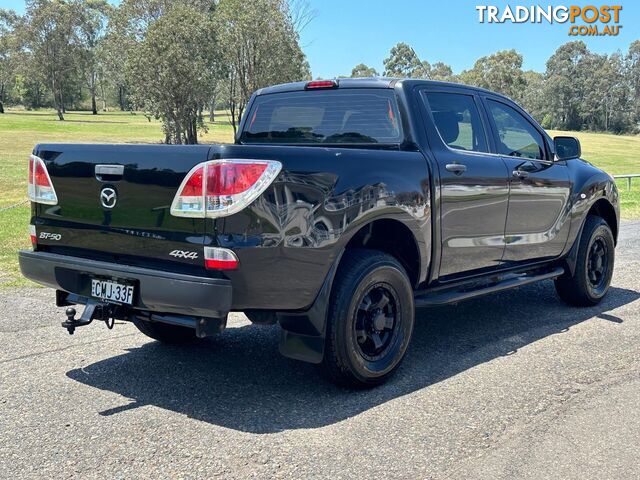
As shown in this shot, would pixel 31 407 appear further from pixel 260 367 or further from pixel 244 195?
pixel 244 195

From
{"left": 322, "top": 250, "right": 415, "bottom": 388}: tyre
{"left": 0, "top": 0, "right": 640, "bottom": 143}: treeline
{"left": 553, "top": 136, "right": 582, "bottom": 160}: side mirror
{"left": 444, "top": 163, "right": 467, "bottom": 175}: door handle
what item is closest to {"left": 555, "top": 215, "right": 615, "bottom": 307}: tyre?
{"left": 553, "top": 136, "right": 582, "bottom": 160}: side mirror

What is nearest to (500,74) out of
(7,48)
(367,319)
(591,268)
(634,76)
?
(634,76)

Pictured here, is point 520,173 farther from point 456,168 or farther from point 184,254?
point 184,254

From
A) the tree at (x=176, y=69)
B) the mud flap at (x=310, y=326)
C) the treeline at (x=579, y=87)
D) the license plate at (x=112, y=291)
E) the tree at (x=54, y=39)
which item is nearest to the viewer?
the license plate at (x=112, y=291)

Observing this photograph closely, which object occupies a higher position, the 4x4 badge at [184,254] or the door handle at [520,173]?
the door handle at [520,173]

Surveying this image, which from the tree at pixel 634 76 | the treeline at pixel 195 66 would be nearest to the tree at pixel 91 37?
the treeline at pixel 195 66

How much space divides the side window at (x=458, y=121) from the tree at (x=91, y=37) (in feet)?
222

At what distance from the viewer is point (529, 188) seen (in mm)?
5484

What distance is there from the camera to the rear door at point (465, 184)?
4.70 metres

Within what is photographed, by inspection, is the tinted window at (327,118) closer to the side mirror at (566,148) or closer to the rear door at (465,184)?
the rear door at (465,184)

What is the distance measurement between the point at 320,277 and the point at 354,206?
0.48 meters

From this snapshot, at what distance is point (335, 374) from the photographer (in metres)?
4.00

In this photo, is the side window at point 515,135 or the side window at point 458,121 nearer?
the side window at point 458,121

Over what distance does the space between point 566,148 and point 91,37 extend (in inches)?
3210
